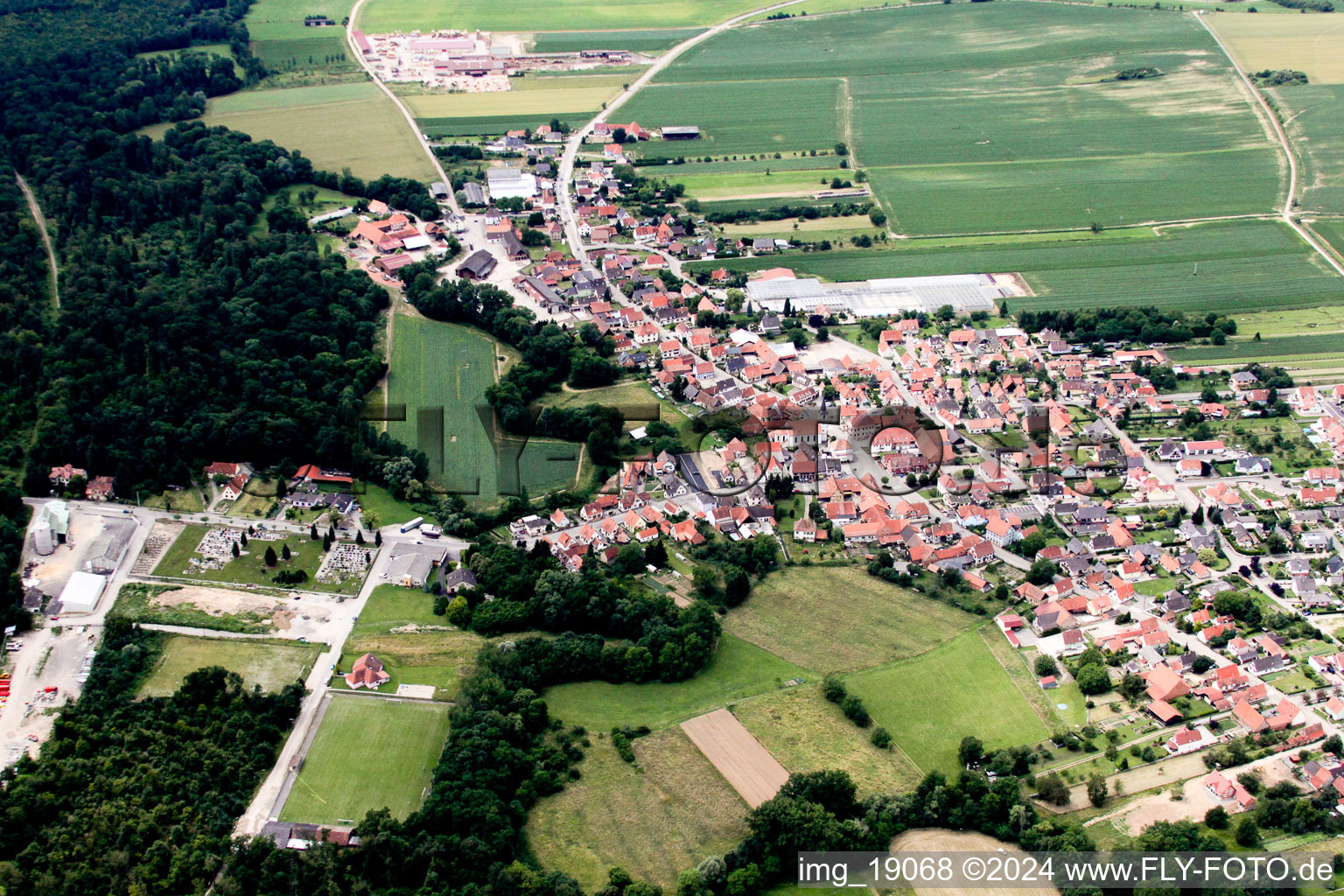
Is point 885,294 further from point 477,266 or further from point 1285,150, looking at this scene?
point 1285,150

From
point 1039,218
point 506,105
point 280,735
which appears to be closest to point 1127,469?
point 1039,218

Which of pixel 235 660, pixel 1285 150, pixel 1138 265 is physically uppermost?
pixel 1285 150

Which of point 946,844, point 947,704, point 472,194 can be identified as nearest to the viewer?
point 946,844

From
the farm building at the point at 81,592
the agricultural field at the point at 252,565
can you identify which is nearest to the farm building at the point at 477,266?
the agricultural field at the point at 252,565

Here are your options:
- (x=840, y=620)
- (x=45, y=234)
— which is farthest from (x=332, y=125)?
(x=840, y=620)

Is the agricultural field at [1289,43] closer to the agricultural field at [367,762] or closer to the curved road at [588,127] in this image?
the curved road at [588,127]

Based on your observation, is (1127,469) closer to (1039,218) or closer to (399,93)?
(1039,218)

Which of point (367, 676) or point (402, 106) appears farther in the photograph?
point (402, 106)
